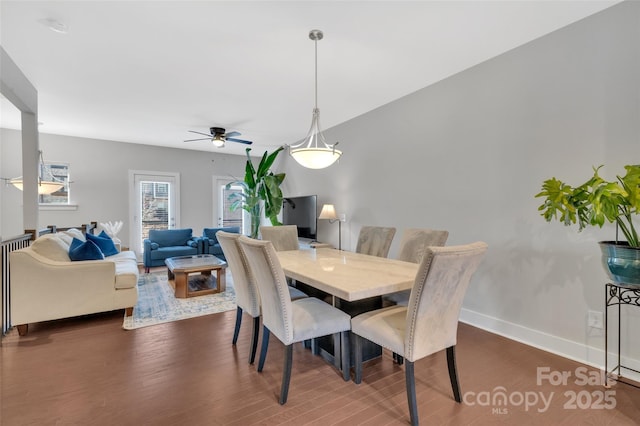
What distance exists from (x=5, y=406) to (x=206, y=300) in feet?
6.84

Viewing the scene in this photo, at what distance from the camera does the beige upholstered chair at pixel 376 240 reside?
3123 mm

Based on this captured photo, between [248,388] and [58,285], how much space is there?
2399mm

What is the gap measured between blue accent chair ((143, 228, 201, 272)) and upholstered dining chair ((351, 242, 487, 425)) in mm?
4901

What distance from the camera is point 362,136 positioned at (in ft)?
15.0

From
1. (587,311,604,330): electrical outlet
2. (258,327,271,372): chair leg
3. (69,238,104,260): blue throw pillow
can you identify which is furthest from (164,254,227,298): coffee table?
(587,311,604,330): electrical outlet

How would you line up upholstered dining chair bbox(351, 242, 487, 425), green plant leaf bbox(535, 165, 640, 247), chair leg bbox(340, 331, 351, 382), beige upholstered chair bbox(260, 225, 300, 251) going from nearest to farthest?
upholstered dining chair bbox(351, 242, 487, 425) < green plant leaf bbox(535, 165, 640, 247) < chair leg bbox(340, 331, 351, 382) < beige upholstered chair bbox(260, 225, 300, 251)

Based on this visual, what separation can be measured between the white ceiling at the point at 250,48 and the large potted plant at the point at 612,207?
1.40 m

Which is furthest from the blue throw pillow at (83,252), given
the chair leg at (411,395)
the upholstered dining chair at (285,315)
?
the chair leg at (411,395)

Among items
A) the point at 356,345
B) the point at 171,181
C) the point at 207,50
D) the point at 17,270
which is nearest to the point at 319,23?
the point at 207,50

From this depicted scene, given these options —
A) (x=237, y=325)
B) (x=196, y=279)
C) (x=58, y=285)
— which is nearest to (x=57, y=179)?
(x=196, y=279)

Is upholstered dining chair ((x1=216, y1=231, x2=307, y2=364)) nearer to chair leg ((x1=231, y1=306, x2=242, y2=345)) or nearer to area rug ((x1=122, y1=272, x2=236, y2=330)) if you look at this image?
chair leg ((x1=231, y1=306, x2=242, y2=345))

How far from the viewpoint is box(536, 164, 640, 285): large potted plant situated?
5.49 feet

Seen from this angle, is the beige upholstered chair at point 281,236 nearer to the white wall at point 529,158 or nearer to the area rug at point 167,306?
the area rug at point 167,306

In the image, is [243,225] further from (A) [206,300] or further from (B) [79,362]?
(B) [79,362]
